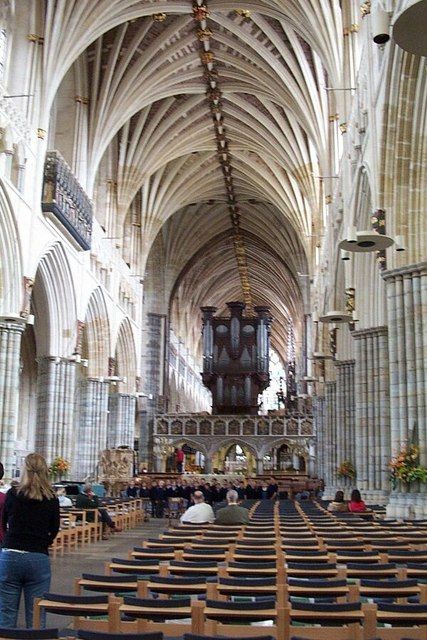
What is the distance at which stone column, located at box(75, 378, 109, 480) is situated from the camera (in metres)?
30.0

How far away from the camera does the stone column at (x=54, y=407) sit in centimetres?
2478

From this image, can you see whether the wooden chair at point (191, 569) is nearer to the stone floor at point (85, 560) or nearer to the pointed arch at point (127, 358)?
the stone floor at point (85, 560)

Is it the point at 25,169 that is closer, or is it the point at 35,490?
the point at 35,490

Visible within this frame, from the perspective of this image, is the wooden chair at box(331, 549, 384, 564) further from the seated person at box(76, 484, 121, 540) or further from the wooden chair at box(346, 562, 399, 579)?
the seated person at box(76, 484, 121, 540)

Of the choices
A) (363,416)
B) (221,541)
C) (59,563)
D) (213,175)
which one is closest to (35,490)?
(221,541)

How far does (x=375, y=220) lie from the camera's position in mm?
14914

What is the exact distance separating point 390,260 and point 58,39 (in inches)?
547

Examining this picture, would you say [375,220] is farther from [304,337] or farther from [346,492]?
[304,337]

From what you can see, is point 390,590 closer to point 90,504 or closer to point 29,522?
point 29,522

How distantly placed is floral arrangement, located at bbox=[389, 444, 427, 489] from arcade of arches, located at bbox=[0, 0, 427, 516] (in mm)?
126

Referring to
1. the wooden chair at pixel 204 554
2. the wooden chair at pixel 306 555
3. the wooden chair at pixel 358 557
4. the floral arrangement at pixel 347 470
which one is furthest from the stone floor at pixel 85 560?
the floral arrangement at pixel 347 470

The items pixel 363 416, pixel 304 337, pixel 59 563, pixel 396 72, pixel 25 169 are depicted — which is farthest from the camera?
pixel 304 337

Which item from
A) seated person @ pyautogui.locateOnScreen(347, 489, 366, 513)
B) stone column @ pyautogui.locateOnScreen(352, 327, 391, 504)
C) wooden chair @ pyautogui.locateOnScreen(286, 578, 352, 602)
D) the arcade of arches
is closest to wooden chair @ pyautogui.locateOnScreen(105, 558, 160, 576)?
wooden chair @ pyautogui.locateOnScreen(286, 578, 352, 602)

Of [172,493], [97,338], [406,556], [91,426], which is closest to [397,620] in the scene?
[406,556]
